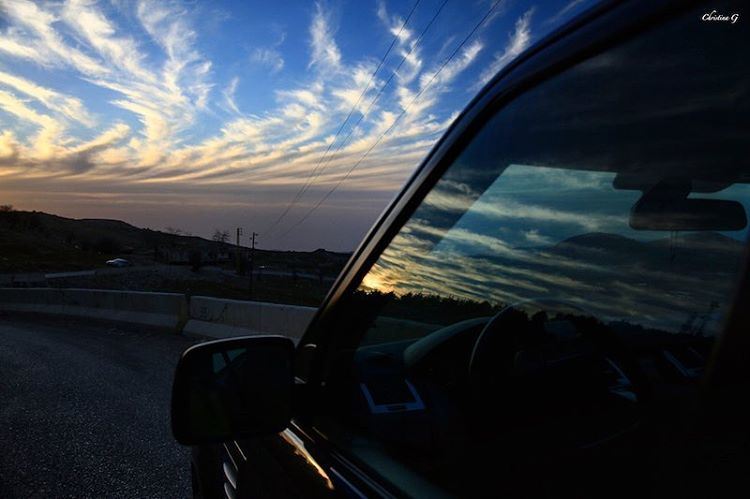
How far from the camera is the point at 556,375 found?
1.37m

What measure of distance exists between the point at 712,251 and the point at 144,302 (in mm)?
15648

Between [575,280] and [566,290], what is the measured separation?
0.04 meters

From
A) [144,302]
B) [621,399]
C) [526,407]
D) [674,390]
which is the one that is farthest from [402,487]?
[144,302]

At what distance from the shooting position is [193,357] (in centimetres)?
180

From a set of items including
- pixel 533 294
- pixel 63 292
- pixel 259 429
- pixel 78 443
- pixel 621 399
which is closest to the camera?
pixel 621 399

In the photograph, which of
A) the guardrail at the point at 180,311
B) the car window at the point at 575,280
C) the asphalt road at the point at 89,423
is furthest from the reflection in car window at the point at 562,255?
the guardrail at the point at 180,311

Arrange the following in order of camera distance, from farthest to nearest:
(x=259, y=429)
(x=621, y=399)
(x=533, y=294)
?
(x=259, y=429), (x=533, y=294), (x=621, y=399)

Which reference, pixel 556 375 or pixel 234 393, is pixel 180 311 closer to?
pixel 234 393

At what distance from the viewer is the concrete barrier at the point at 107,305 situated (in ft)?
46.0

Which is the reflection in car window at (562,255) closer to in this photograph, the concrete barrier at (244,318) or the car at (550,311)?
the car at (550,311)

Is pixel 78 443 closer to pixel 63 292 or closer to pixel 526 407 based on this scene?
pixel 526 407
